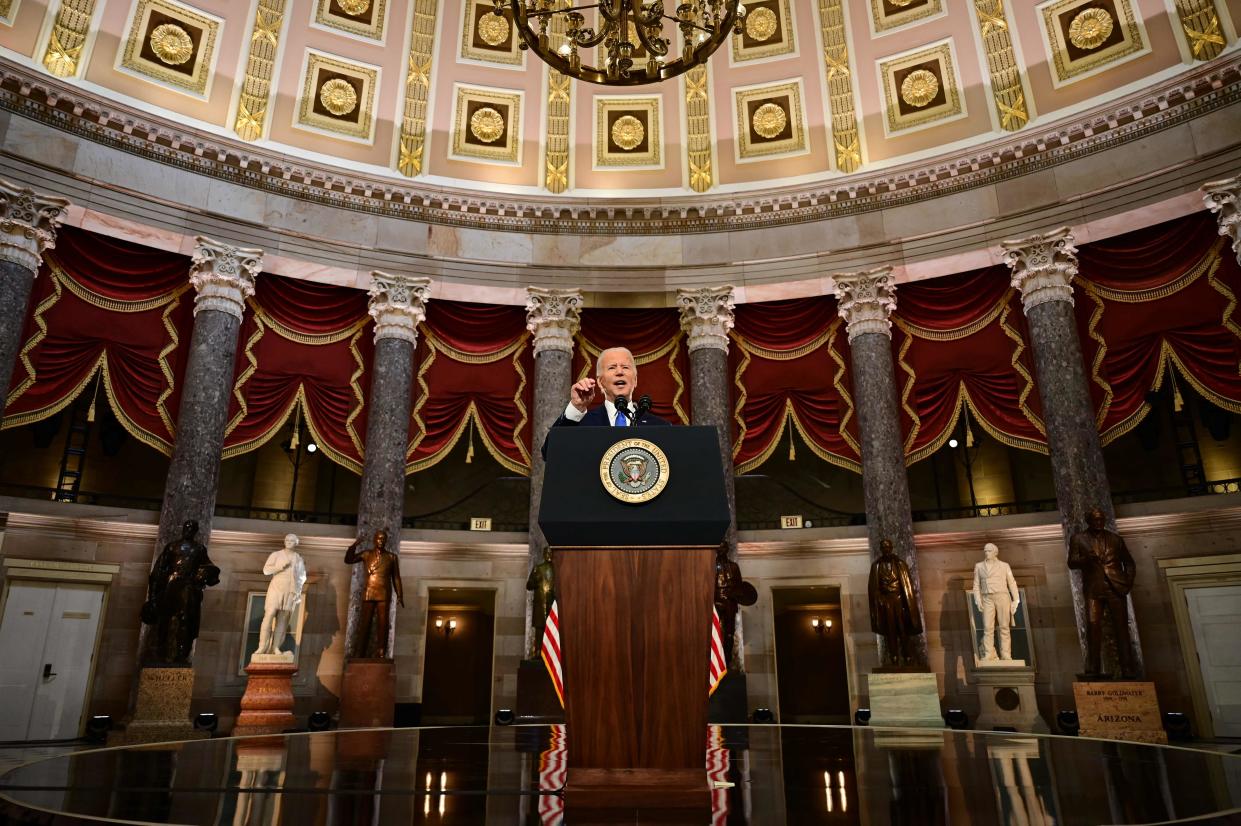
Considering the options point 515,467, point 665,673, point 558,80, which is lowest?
point 665,673

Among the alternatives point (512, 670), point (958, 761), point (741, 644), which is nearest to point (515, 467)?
point (512, 670)

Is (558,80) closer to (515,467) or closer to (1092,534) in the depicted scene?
(515,467)

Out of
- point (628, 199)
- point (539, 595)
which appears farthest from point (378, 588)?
point (628, 199)

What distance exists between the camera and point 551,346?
15.3m

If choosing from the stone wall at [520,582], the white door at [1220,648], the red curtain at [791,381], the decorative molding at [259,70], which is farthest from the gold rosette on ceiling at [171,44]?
the white door at [1220,648]

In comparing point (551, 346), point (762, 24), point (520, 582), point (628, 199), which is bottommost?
point (520, 582)

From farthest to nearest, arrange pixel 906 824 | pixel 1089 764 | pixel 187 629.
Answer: pixel 187 629, pixel 1089 764, pixel 906 824

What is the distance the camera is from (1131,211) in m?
13.2

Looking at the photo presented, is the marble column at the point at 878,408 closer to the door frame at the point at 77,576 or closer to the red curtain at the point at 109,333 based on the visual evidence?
the red curtain at the point at 109,333

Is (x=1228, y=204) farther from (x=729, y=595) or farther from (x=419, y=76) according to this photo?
(x=419, y=76)

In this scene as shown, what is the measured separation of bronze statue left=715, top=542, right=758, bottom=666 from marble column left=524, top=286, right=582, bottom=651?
390 centimetres

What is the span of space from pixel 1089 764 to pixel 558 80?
15.1 m

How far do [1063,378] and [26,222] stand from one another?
50.9 ft

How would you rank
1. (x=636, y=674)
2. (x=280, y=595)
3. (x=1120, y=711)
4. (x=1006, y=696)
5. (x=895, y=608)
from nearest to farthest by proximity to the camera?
(x=636, y=674)
(x=1120, y=711)
(x=280, y=595)
(x=895, y=608)
(x=1006, y=696)
